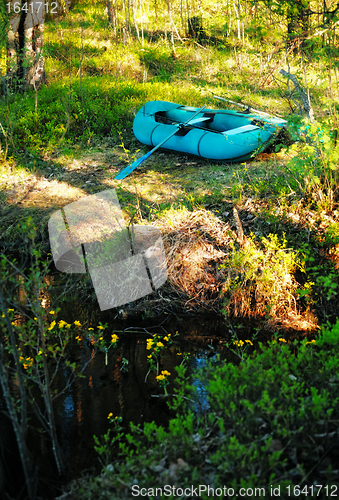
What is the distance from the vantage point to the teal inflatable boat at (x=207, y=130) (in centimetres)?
625

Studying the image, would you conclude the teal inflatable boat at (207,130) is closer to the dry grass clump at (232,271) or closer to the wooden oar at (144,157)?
the wooden oar at (144,157)

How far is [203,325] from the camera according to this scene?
13.8 feet

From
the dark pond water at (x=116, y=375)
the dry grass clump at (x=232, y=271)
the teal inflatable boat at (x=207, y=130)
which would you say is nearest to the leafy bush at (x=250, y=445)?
the dark pond water at (x=116, y=375)

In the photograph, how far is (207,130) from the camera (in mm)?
6797

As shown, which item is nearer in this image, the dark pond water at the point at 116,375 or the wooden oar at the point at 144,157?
the dark pond water at the point at 116,375

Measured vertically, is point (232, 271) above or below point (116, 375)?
above

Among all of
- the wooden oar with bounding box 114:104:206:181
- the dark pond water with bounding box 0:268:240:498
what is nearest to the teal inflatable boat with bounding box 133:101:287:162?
the wooden oar with bounding box 114:104:206:181

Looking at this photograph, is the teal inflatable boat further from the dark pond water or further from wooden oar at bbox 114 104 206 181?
the dark pond water

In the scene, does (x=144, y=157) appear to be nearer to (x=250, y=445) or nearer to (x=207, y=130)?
(x=207, y=130)

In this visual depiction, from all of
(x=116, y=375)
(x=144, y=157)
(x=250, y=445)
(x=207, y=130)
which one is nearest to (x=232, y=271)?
(x=116, y=375)

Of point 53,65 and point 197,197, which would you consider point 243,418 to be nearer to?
point 197,197

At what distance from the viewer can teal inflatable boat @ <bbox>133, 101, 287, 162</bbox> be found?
6254mm

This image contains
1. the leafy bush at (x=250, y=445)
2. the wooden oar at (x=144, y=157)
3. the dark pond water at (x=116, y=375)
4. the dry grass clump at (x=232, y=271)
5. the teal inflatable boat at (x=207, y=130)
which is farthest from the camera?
the teal inflatable boat at (x=207, y=130)

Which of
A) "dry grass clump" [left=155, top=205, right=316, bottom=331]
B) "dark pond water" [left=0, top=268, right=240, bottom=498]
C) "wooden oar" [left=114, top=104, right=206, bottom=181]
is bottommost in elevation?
"dark pond water" [left=0, top=268, right=240, bottom=498]
